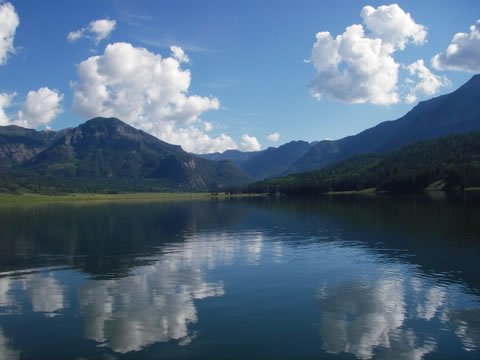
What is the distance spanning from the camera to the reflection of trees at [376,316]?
22578 mm

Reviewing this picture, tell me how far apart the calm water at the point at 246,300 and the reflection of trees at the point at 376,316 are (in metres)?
0.09

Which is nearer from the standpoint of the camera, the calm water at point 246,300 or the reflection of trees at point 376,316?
the reflection of trees at point 376,316

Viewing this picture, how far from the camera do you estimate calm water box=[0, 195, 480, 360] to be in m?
23.1

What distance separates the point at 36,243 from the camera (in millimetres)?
68875

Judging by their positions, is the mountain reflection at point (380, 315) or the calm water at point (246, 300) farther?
the calm water at point (246, 300)

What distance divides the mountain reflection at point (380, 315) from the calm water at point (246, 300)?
0.09 meters

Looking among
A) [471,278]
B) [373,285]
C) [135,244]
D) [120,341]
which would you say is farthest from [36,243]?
[471,278]

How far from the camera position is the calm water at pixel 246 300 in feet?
75.8

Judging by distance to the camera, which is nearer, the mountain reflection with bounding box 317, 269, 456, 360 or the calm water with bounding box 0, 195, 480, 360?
the mountain reflection with bounding box 317, 269, 456, 360

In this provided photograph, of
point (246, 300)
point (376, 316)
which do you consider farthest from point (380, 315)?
point (246, 300)

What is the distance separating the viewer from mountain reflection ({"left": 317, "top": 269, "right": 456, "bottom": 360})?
891 inches

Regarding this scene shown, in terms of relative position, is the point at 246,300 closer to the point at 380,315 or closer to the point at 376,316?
the point at 376,316

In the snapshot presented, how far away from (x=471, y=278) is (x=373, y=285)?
1006cm

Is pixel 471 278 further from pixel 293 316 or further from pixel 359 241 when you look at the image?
pixel 359 241
